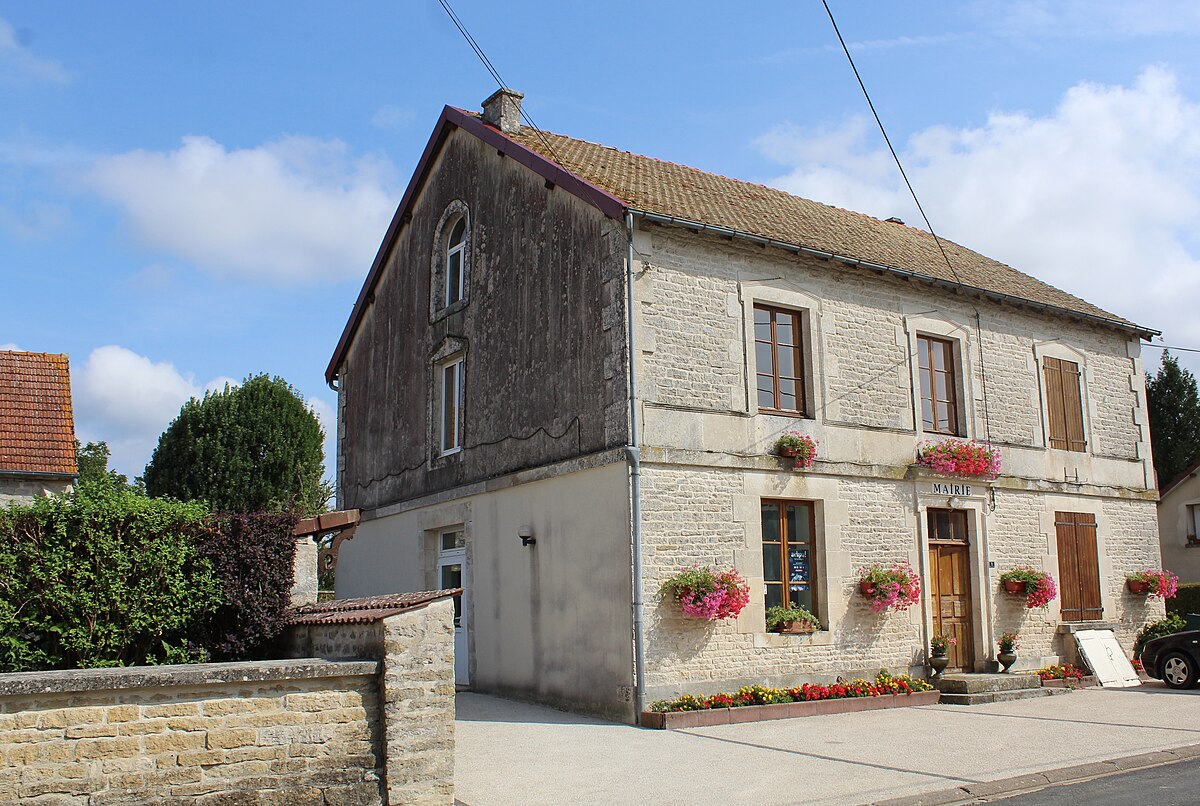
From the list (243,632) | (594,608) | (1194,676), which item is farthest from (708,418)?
(1194,676)

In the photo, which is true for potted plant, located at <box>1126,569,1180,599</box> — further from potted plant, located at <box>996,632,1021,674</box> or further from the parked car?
potted plant, located at <box>996,632,1021,674</box>

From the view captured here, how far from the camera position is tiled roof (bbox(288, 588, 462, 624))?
7.68 m

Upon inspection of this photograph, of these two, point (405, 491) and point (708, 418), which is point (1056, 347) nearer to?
point (708, 418)

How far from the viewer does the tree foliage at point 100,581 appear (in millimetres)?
7668

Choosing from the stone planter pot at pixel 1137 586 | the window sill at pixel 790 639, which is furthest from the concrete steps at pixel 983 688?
the stone planter pot at pixel 1137 586

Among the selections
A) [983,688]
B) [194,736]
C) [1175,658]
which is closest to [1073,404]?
[1175,658]

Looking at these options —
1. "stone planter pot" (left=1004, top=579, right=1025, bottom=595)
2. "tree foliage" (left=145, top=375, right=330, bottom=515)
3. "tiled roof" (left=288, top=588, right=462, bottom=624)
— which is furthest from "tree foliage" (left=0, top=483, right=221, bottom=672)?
"tree foliage" (left=145, top=375, right=330, bottom=515)

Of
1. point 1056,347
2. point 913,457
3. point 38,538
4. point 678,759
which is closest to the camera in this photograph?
point 38,538

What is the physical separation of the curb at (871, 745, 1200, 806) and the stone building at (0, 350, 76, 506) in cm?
1209

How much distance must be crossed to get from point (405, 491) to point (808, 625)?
713cm

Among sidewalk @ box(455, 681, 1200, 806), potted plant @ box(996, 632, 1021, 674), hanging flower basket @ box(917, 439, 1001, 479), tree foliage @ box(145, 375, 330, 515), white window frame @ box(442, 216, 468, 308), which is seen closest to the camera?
sidewalk @ box(455, 681, 1200, 806)

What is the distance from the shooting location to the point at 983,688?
13312 mm

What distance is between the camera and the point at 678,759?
30.3 feet

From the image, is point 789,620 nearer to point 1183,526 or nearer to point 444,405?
point 444,405
